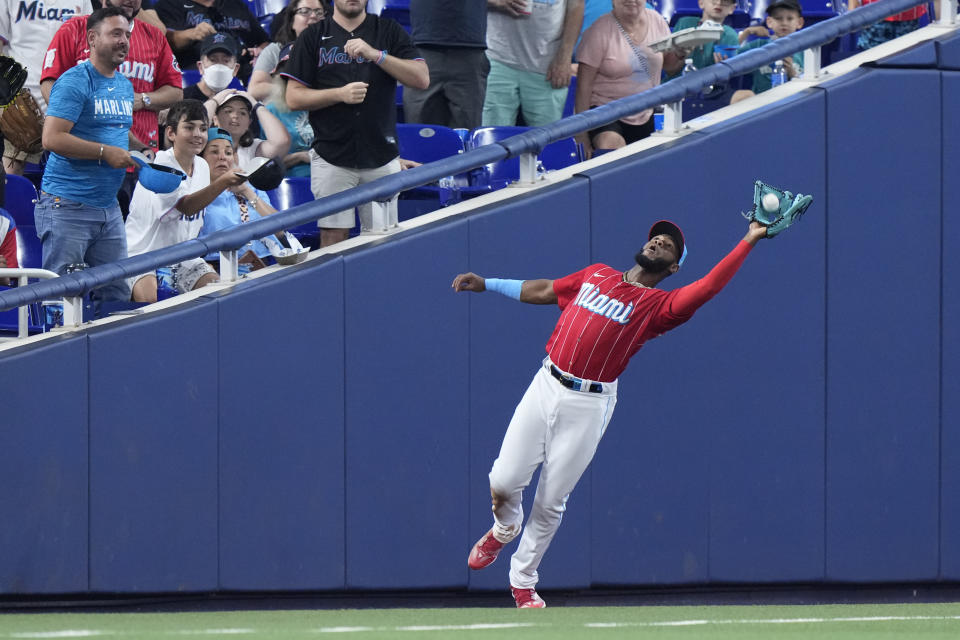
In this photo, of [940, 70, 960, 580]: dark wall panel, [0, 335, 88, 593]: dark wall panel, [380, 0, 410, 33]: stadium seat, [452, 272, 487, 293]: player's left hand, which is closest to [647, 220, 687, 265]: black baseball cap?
[452, 272, 487, 293]: player's left hand

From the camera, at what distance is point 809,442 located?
24.2 feet

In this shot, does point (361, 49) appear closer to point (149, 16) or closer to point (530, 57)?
point (530, 57)

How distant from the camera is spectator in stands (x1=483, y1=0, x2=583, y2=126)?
838 centimetres

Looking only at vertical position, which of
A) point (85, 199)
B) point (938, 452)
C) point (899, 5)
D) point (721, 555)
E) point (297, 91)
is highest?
point (899, 5)

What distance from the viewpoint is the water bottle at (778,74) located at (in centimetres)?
767

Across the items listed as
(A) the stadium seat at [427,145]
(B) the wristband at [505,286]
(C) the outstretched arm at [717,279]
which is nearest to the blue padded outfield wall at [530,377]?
(B) the wristband at [505,286]

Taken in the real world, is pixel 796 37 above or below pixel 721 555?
above

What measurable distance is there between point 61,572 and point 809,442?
398 centimetres

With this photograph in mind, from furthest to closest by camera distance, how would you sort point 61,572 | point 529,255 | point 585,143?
point 585,143 < point 529,255 < point 61,572

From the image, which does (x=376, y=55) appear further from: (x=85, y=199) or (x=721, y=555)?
(x=721, y=555)

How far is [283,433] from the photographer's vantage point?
6.93 meters

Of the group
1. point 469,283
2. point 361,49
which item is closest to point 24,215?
point 361,49

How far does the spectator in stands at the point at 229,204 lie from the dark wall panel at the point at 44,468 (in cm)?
106

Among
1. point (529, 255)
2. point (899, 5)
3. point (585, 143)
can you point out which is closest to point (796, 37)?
point (899, 5)
